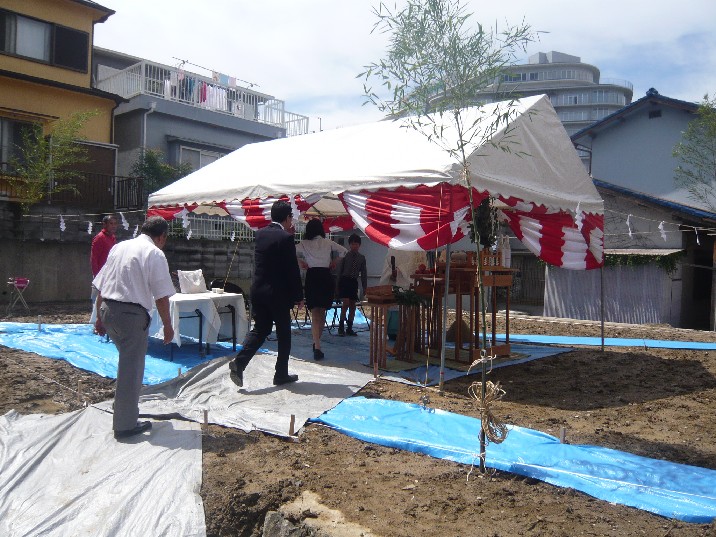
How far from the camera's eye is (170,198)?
27.6 ft

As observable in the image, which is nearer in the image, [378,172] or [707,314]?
[378,172]

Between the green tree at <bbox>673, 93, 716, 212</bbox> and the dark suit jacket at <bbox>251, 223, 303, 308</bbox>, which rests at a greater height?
the green tree at <bbox>673, 93, 716, 212</bbox>

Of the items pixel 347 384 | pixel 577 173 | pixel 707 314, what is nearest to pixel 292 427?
pixel 347 384

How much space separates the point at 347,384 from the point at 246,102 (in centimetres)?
1552

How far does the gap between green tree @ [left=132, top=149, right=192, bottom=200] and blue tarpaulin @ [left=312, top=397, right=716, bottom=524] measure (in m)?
13.0

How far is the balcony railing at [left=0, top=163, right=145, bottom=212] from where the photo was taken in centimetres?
1355

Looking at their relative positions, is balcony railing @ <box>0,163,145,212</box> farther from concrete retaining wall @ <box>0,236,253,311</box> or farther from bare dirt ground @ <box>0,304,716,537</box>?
bare dirt ground @ <box>0,304,716,537</box>

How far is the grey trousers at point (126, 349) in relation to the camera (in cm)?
387

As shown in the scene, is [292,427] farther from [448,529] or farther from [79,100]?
[79,100]

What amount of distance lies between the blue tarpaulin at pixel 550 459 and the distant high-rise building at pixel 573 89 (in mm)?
53189

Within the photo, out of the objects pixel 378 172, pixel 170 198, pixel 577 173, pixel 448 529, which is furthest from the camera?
pixel 170 198

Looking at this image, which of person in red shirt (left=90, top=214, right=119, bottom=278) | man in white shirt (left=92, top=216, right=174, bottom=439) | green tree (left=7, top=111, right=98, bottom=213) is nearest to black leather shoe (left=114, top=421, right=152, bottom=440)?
man in white shirt (left=92, top=216, right=174, bottom=439)

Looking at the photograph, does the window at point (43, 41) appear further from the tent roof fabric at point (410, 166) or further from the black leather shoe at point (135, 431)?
the black leather shoe at point (135, 431)

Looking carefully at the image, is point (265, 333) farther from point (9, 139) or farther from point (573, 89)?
point (573, 89)
